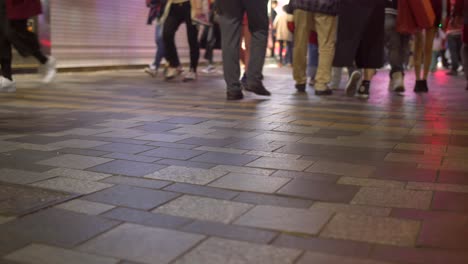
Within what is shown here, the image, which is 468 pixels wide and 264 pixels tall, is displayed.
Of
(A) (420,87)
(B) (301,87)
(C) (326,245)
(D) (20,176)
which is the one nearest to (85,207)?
(D) (20,176)

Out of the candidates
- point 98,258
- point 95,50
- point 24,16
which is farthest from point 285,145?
point 95,50

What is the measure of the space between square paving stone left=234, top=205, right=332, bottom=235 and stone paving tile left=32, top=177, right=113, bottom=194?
787 millimetres

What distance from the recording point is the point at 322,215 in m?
2.36

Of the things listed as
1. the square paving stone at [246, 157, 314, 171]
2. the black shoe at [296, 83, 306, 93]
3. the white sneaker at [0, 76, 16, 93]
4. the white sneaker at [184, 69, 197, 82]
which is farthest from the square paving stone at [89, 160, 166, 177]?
the white sneaker at [184, 69, 197, 82]

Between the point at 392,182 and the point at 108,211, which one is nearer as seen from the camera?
the point at 108,211

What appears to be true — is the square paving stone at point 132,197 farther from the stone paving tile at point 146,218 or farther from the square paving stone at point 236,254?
the square paving stone at point 236,254

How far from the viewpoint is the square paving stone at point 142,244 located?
1923 millimetres

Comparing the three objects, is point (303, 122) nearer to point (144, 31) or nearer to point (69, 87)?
point (69, 87)

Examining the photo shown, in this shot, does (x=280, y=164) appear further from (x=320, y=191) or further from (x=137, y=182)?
(x=137, y=182)

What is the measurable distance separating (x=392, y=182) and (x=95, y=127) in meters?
2.49

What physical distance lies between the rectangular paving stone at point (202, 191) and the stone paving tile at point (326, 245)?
22.2 inches

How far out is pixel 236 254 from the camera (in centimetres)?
193

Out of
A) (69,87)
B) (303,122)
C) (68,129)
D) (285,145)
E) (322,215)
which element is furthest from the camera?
(69,87)

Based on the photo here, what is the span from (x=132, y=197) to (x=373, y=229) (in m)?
1.05
